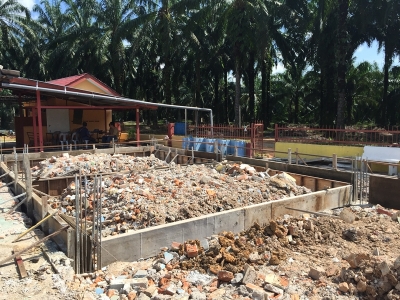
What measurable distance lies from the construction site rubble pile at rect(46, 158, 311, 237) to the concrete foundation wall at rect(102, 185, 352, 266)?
79 cm

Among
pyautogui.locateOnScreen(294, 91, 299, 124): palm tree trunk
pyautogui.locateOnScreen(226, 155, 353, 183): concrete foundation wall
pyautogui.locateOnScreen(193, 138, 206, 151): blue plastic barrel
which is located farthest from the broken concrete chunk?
pyautogui.locateOnScreen(294, 91, 299, 124): palm tree trunk

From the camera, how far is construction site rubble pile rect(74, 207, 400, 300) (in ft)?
17.4

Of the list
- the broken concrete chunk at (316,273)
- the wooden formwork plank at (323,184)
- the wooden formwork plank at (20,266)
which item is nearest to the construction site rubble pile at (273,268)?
the broken concrete chunk at (316,273)

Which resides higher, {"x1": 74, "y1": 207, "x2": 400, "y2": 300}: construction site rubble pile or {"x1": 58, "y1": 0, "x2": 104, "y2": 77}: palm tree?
{"x1": 58, "y1": 0, "x2": 104, "y2": 77}: palm tree

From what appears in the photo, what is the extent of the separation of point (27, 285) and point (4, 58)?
126 feet

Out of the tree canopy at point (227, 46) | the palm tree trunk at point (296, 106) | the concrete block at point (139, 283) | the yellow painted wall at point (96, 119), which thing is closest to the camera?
the concrete block at point (139, 283)

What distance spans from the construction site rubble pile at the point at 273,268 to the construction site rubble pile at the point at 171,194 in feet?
4.39

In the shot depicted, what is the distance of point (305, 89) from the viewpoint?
4166cm

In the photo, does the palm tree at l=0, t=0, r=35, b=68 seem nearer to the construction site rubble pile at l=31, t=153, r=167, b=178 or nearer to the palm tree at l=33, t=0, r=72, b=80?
the palm tree at l=33, t=0, r=72, b=80

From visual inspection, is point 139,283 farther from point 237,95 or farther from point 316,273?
point 237,95

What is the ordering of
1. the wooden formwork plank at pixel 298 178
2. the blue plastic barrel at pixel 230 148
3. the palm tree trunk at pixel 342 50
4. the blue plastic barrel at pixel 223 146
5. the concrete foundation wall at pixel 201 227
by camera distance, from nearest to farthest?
the concrete foundation wall at pixel 201 227
the wooden formwork plank at pixel 298 178
the blue plastic barrel at pixel 223 146
the blue plastic barrel at pixel 230 148
the palm tree trunk at pixel 342 50

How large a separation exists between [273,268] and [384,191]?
18.6 ft

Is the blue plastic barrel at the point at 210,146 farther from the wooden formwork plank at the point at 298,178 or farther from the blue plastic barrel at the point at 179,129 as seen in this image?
the wooden formwork plank at the point at 298,178

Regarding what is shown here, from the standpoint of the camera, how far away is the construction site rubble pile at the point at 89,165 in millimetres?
13141
